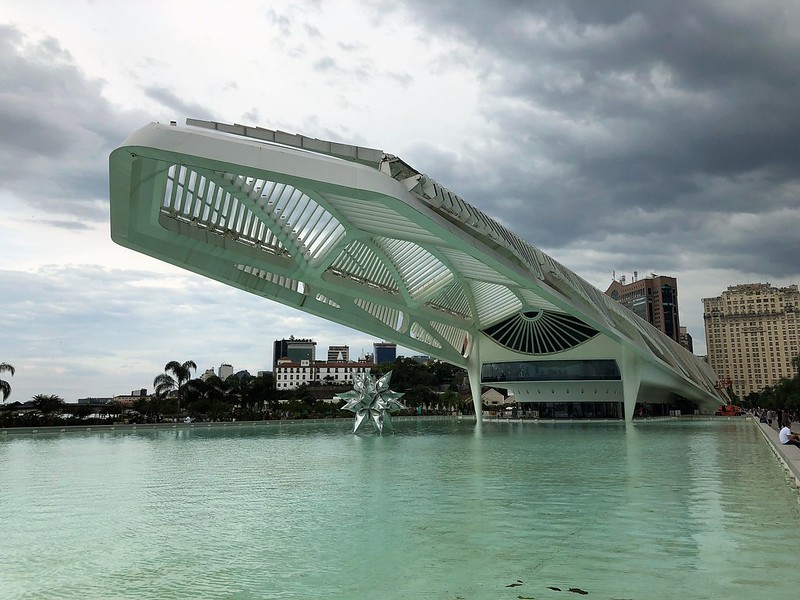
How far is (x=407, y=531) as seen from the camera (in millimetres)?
8141

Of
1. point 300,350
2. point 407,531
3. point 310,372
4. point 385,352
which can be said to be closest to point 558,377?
point 407,531

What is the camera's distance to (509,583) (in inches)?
232

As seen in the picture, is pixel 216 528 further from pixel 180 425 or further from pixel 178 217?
pixel 180 425

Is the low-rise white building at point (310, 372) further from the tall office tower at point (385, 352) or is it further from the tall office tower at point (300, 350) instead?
the tall office tower at point (385, 352)

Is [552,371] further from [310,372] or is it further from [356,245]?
[310,372]

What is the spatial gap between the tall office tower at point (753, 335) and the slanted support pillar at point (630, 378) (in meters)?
74.2

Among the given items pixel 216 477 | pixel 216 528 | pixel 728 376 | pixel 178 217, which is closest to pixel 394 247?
pixel 178 217

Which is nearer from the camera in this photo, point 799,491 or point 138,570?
point 138,570

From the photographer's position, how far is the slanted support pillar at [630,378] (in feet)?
144

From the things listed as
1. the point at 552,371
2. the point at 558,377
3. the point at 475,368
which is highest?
the point at 475,368

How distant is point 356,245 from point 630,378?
948 inches

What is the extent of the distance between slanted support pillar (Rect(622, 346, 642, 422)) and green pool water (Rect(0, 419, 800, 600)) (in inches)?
1116

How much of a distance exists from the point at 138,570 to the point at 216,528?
6.92 ft

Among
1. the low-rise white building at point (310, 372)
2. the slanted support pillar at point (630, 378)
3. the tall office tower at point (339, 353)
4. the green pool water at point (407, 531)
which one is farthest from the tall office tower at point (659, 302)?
the green pool water at point (407, 531)
